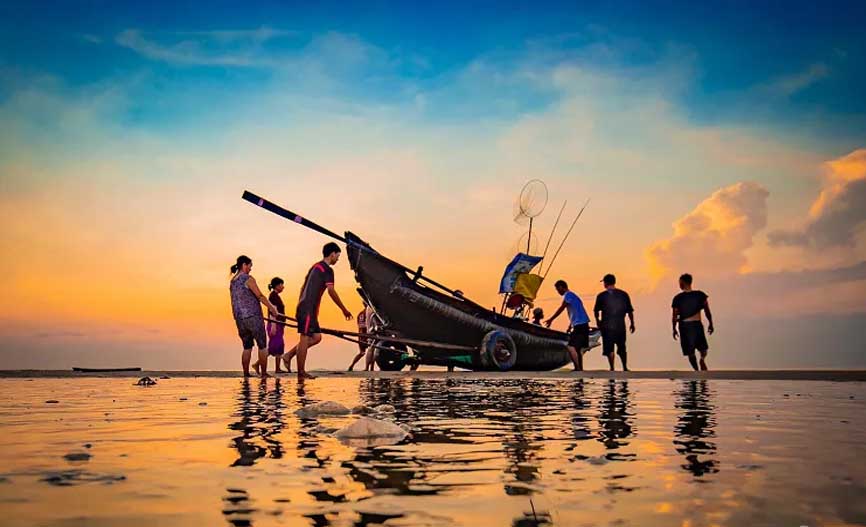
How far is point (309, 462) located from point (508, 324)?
15620mm

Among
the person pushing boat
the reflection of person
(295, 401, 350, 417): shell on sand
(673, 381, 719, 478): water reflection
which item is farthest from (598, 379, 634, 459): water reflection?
the person pushing boat

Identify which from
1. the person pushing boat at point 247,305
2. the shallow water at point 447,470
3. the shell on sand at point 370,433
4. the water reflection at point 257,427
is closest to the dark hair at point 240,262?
the person pushing boat at point 247,305

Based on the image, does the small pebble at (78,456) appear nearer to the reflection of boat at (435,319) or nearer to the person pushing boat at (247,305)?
the person pushing boat at (247,305)

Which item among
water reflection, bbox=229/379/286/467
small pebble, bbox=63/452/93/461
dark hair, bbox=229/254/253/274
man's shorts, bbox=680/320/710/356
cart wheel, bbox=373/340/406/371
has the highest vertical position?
dark hair, bbox=229/254/253/274

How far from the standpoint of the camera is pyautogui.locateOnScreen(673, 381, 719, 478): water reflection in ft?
11.5

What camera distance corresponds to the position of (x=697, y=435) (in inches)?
187

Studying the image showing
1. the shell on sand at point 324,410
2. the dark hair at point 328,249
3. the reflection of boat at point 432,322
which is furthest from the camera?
the reflection of boat at point 432,322

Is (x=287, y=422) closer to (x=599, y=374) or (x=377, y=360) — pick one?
(x=599, y=374)

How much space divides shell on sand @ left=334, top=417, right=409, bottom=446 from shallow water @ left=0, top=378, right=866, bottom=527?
124 mm

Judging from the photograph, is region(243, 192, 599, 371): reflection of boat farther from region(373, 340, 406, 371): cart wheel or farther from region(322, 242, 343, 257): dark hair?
region(322, 242, 343, 257): dark hair

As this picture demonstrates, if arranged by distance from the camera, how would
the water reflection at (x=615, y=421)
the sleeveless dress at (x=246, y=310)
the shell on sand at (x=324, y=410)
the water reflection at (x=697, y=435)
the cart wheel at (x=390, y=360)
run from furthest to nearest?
1. the cart wheel at (x=390, y=360)
2. the sleeveless dress at (x=246, y=310)
3. the shell on sand at (x=324, y=410)
4. the water reflection at (x=615, y=421)
5. the water reflection at (x=697, y=435)

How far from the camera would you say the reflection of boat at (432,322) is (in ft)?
58.5

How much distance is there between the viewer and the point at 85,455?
3840mm

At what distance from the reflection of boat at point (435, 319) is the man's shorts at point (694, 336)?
4203mm
